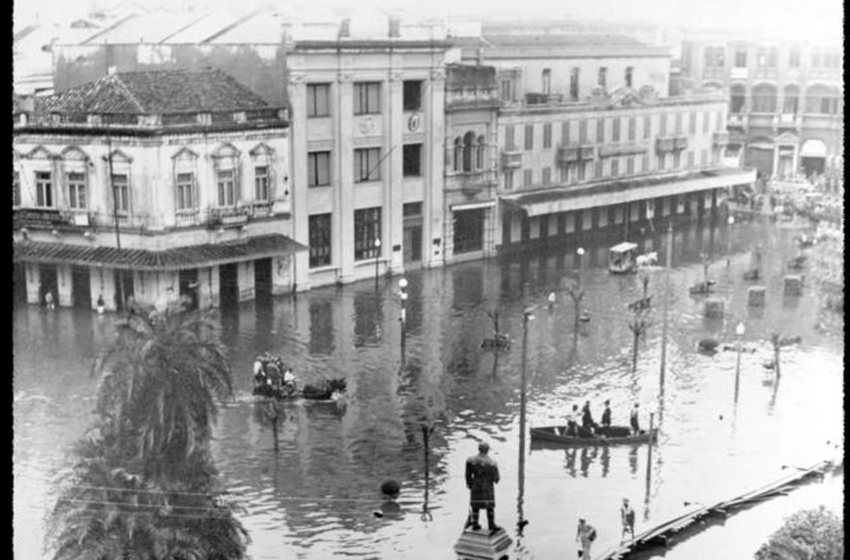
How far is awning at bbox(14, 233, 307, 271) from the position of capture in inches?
741

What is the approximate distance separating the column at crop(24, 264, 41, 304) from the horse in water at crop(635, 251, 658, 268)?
31.0 ft

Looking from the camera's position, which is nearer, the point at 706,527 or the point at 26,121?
the point at 706,527

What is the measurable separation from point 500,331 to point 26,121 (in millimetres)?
7944

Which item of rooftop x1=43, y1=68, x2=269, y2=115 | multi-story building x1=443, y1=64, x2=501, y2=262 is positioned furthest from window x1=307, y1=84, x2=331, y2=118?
rooftop x1=43, y1=68, x2=269, y2=115

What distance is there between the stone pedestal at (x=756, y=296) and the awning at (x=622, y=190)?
6.25ft

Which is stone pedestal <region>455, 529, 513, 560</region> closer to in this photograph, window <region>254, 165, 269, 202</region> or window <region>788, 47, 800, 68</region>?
window <region>788, 47, 800, 68</region>

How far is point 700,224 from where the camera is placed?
22.1 metres

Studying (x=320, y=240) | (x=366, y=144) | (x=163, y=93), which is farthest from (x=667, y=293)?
(x=163, y=93)

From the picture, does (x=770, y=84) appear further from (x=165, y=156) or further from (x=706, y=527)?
(x=165, y=156)

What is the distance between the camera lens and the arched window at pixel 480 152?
75.7 feet

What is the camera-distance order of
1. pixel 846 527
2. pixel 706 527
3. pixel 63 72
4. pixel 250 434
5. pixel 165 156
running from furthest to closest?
pixel 165 156 < pixel 63 72 < pixel 250 434 < pixel 706 527 < pixel 846 527

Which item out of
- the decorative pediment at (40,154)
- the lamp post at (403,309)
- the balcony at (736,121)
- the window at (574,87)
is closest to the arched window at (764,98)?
the balcony at (736,121)

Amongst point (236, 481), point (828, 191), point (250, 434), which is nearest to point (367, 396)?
point (250, 434)

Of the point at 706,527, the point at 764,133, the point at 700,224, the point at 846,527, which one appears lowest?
the point at 706,527
